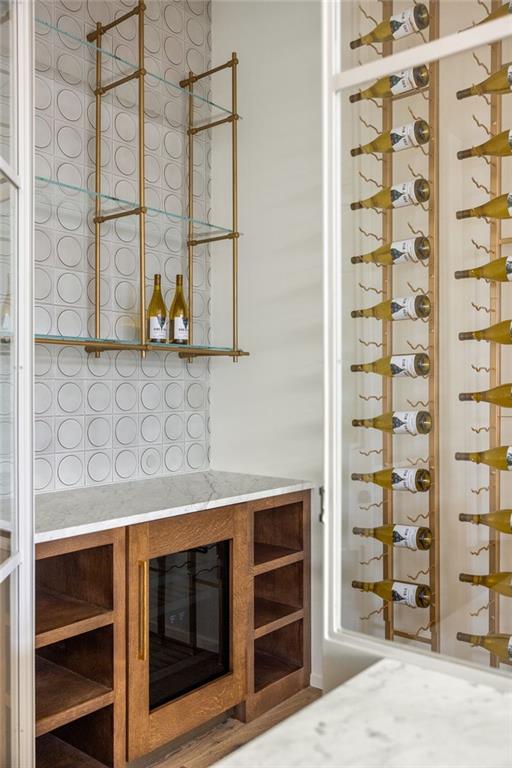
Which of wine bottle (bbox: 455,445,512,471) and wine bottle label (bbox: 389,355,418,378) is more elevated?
wine bottle label (bbox: 389,355,418,378)

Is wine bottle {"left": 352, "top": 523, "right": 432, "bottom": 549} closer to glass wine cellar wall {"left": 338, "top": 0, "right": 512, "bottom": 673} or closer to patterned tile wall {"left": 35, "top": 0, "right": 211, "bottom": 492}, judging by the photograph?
glass wine cellar wall {"left": 338, "top": 0, "right": 512, "bottom": 673}

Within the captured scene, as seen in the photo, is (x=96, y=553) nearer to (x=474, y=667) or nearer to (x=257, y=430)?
(x=257, y=430)

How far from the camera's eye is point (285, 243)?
2744 millimetres

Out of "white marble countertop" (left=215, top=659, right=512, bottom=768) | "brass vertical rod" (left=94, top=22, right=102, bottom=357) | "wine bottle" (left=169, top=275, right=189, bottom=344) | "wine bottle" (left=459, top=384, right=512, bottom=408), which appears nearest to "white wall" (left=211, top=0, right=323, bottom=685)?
"wine bottle" (left=169, top=275, right=189, bottom=344)

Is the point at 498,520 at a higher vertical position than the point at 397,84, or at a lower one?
lower

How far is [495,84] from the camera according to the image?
1.03 meters

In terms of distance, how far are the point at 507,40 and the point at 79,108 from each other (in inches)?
71.6

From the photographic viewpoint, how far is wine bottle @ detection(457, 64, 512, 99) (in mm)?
1006

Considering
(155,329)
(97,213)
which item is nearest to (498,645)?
(155,329)

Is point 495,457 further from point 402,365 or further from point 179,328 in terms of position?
point 179,328

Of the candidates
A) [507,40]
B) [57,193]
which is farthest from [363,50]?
[57,193]

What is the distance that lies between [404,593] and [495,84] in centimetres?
83

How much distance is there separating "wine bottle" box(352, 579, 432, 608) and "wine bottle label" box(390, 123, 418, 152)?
739 millimetres

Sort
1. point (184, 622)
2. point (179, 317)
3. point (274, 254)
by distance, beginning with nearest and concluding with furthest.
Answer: point (184, 622) → point (179, 317) → point (274, 254)
